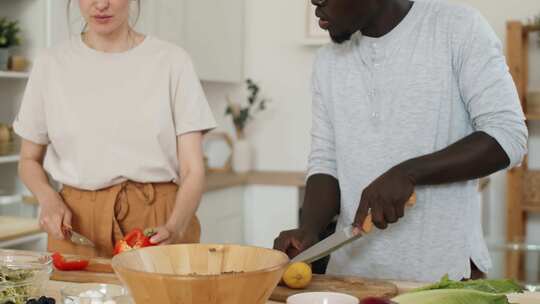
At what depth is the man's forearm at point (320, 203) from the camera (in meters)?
1.58

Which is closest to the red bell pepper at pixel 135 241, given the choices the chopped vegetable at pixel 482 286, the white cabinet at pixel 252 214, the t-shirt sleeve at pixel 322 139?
the t-shirt sleeve at pixel 322 139

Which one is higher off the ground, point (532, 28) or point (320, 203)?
point (532, 28)

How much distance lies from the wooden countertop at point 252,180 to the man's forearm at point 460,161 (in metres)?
2.21

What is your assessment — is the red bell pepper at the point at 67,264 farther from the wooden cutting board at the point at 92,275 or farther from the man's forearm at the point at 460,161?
the man's forearm at the point at 460,161

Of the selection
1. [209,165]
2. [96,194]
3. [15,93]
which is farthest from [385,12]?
[209,165]

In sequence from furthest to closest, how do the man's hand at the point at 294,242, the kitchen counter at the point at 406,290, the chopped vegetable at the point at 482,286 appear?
the man's hand at the point at 294,242 < the kitchen counter at the point at 406,290 < the chopped vegetable at the point at 482,286

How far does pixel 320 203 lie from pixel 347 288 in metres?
0.32

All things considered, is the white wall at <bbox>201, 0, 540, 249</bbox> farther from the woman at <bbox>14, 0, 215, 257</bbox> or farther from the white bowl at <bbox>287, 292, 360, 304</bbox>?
the white bowl at <bbox>287, 292, 360, 304</bbox>

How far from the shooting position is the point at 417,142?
1531 mm

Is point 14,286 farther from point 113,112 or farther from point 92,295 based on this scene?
point 113,112

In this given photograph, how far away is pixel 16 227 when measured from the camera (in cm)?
265

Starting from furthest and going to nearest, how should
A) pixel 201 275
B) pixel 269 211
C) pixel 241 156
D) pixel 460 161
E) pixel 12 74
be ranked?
pixel 241 156
pixel 269 211
pixel 12 74
pixel 460 161
pixel 201 275

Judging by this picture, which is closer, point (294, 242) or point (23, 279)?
point (23, 279)

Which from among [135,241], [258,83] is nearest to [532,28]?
[258,83]
